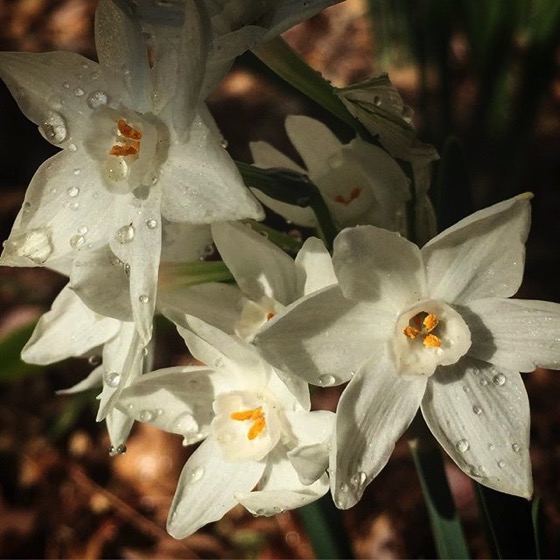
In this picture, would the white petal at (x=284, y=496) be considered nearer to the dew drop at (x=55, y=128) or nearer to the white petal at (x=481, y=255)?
the white petal at (x=481, y=255)

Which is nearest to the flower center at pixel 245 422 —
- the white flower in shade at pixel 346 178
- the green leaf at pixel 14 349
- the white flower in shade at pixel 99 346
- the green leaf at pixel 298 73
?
the white flower in shade at pixel 99 346

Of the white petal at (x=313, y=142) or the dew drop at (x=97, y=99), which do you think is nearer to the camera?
the dew drop at (x=97, y=99)

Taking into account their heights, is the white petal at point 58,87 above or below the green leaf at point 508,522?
above

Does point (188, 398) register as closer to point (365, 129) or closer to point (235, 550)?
point (365, 129)

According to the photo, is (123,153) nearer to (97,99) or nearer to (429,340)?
(97,99)

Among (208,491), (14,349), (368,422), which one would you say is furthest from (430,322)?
(14,349)

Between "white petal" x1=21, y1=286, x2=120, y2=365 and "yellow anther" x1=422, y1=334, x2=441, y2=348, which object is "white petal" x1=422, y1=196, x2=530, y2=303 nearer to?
"yellow anther" x1=422, y1=334, x2=441, y2=348
